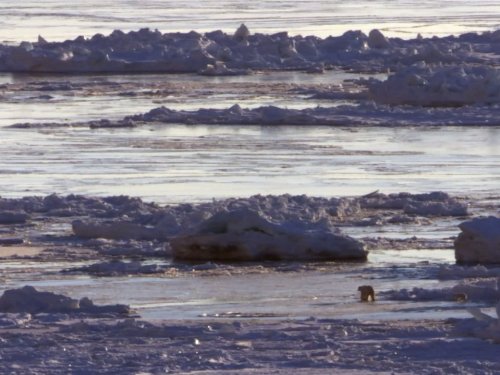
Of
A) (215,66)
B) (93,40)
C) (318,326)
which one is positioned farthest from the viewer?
(93,40)

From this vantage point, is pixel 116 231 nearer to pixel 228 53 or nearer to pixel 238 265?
pixel 238 265

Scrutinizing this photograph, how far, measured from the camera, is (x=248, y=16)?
5231cm

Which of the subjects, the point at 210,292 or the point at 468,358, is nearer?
the point at 468,358

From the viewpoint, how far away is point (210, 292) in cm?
1024

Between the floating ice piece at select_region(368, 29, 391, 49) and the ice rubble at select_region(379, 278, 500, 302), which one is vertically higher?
the ice rubble at select_region(379, 278, 500, 302)

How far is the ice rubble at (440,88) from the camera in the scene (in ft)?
82.7

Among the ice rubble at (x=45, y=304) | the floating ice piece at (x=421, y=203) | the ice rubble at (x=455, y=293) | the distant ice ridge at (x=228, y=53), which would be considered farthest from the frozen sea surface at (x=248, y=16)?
the ice rubble at (x=45, y=304)

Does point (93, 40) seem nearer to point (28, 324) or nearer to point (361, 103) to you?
point (361, 103)

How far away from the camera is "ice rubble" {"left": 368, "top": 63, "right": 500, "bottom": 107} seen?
2520cm

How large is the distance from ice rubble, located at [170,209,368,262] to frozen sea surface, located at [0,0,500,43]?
28677 mm

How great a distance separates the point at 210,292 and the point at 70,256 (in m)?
2.10

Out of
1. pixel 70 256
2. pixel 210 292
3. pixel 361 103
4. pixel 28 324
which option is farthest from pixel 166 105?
pixel 28 324

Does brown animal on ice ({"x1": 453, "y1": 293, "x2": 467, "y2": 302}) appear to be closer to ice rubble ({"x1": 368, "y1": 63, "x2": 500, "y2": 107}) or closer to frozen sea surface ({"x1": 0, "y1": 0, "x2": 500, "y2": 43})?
ice rubble ({"x1": 368, "y1": 63, "x2": 500, "y2": 107})

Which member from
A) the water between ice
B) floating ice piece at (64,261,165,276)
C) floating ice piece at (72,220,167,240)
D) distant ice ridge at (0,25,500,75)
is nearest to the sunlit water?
the water between ice
